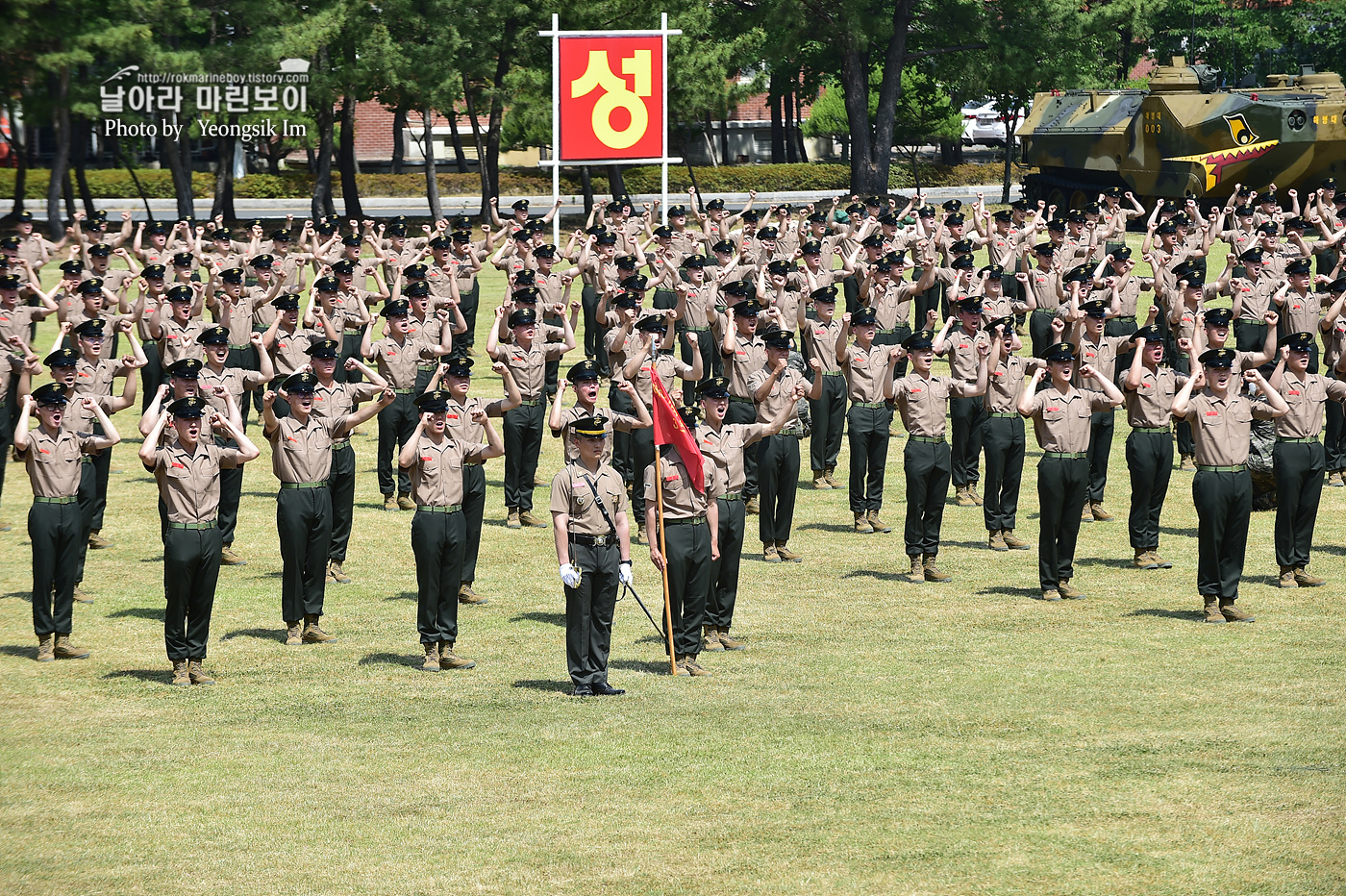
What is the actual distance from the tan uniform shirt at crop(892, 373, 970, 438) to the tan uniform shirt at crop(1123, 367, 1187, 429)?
169cm

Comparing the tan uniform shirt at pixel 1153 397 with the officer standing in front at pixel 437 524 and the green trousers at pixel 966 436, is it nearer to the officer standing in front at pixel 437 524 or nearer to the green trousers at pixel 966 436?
the green trousers at pixel 966 436

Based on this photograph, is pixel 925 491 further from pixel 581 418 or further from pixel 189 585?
pixel 189 585

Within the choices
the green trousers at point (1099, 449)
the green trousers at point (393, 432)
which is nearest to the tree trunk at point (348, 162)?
the green trousers at point (393, 432)

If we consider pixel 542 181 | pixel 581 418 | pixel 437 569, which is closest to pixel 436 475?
pixel 437 569

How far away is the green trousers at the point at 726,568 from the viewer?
1260 cm

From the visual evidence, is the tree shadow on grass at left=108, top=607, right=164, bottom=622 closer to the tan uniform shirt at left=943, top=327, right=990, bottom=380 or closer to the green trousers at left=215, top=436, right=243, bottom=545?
the green trousers at left=215, top=436, right=243, bottom=545

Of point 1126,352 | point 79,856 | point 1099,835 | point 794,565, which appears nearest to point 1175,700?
point 1099,835

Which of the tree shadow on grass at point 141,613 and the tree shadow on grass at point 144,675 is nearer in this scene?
the tree shadow on grass at point 144,675

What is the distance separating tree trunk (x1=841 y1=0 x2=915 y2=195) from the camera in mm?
49000

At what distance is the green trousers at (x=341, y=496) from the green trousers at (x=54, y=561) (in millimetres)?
2122

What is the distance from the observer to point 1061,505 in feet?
46.9

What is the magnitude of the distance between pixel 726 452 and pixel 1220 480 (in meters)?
3.92

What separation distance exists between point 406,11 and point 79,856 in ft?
119

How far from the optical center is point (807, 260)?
803 inches
